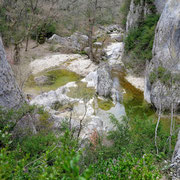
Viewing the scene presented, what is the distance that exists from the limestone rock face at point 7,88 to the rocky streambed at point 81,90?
9.73 feet

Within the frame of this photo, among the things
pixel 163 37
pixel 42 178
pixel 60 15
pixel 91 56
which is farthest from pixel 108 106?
pixel 60 15

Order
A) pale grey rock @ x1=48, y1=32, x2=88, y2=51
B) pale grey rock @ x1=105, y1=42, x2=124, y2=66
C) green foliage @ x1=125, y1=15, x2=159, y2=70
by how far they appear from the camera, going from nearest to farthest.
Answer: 1. green foliage @ x1=125, y1=15, x2=159, y2=70
2. pale grey rock @ x1=105, y1=42, x2=124, y2=66
3. pale grey rock @ x1=48, y1=32, x2=88, y2=51

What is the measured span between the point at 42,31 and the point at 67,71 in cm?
1394

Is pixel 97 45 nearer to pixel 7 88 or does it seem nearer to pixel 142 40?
pixel 142 40

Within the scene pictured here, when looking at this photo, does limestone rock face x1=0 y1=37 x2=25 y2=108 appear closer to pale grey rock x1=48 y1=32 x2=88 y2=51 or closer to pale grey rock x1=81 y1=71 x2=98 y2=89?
pale grey rock x1=81 y1=71 x2=98 y2=89

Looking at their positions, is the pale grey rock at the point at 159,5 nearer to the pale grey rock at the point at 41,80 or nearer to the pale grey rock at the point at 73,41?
the pale grey rock at the point at 73,41

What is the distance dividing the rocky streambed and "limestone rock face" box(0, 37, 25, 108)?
297 centimetres

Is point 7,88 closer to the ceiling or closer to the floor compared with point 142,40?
closer to the floor

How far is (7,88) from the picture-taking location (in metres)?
8.91

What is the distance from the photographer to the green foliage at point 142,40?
18.7 m

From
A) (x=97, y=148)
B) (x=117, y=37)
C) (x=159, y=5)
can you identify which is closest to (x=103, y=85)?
(x=97, y=148)

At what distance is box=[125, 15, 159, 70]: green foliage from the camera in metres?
18.7

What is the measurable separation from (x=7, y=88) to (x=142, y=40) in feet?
52.3

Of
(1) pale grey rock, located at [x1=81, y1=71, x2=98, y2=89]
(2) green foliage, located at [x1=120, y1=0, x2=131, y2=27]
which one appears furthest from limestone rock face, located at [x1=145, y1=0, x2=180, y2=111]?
(2) green foliage, located at [x1=120, y1=0, x2=131, y2=27]
